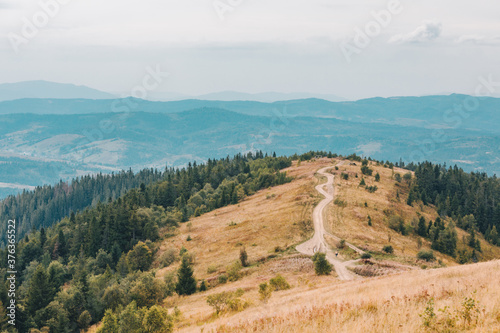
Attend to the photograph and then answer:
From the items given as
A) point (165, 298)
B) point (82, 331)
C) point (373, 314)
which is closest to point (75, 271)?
point (82, 331)

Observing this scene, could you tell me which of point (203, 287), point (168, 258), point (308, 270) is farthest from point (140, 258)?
point (308, 270)

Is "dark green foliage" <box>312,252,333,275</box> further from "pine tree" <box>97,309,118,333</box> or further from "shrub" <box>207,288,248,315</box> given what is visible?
"pine tree" <box>97,309,118,333</box>

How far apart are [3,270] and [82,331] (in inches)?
2227

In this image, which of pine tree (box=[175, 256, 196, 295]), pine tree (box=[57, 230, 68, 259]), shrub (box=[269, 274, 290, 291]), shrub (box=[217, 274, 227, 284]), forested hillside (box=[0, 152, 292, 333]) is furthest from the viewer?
pine tree (box=[57, 230, 68, 259])

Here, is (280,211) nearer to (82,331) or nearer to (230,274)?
(230,274)

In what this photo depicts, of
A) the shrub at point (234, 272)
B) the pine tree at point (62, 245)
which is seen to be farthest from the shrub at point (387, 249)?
the pine tree at point (62, 245)

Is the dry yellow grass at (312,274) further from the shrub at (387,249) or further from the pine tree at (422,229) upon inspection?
the pine tree at (422,229)

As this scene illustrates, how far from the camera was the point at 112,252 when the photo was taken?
10388 cm

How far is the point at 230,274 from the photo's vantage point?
2490 inches

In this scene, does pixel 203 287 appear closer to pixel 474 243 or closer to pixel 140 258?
pixel 140 258

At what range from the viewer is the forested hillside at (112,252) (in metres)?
63.0

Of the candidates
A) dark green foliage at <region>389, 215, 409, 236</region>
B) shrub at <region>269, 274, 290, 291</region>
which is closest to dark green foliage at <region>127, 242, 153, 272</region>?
shrub at <region>269, 274, 290, 291</region>

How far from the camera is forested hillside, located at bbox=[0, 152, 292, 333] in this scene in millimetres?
63031

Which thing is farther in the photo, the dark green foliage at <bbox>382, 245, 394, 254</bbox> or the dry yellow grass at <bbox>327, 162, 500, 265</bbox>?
the dry yellow grass at <bbox>327, 162, 500, 265</bbox>
